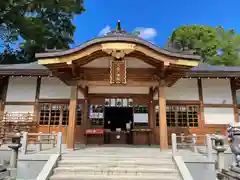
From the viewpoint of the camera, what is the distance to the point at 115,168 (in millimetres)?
5055

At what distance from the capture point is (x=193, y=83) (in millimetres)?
9445

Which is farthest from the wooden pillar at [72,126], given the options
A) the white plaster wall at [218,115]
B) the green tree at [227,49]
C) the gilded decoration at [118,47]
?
the green tree at [227,49]

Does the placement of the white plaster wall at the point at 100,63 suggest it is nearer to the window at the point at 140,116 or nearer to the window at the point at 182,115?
the window at the point at 140,116

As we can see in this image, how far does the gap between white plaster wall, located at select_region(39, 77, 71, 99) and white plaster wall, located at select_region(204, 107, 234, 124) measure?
262 inches

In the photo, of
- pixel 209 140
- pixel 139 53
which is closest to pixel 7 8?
pixel 139 53

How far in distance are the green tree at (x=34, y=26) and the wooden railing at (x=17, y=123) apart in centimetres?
1219

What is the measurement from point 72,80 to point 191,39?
22880 mm

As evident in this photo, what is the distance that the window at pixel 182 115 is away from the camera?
928cm

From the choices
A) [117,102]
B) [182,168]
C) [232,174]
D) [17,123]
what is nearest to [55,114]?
[17,123]

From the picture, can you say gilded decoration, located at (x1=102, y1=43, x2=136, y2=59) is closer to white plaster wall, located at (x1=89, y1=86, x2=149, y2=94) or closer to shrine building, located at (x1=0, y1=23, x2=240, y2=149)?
shrine building, located at (x1=0, y1=23, x2=240, y2=149)

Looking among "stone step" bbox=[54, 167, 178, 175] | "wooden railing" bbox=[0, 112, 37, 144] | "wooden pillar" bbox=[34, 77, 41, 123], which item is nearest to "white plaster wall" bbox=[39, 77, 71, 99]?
"wooden pillar" bbox=[34, 77, 41, 123]

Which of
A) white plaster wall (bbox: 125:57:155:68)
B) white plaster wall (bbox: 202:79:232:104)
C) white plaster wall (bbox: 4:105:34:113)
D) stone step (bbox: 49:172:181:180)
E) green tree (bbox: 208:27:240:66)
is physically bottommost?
stone step (bbox: 49:172:181:180)

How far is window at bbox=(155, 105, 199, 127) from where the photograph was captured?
928 centimetres

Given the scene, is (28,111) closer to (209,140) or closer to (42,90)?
(42,90)
